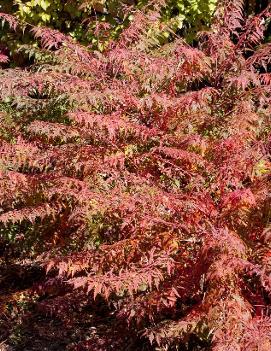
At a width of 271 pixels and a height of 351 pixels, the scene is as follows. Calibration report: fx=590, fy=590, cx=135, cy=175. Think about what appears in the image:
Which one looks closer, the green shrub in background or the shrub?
the shrub

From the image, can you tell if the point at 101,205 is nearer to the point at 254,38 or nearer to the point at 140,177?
the point at 140,177

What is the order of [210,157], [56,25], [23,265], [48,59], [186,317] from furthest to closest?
1. [56,25]
2. [23,265]
3. [48,59]
4. [210,157]
5. [186,317]

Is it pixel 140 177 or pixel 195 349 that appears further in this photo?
pixel 195 349

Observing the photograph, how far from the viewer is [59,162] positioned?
3639mm

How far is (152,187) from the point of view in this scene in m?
3.36

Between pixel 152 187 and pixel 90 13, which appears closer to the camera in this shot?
pixel 152 187

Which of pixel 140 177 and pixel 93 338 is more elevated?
pixel 140 177

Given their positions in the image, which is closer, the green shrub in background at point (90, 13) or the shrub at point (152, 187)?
the shrub at point (152, 187)

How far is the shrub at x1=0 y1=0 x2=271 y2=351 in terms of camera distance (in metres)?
3.12

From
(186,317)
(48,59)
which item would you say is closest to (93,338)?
(186,317)

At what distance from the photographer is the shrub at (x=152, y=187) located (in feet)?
10.2

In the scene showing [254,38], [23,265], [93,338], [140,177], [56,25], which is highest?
[254,38]

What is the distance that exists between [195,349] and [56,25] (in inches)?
165

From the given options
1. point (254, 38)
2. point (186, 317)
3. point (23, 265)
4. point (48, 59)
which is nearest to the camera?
point (186, 317)
